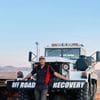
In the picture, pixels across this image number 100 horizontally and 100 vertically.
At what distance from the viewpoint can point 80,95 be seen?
14531mm

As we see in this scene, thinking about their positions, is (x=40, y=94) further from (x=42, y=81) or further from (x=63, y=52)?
(x=63, y=52)

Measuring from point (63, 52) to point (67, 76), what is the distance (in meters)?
3.56

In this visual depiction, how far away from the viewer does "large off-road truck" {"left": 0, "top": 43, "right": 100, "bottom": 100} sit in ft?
46.8

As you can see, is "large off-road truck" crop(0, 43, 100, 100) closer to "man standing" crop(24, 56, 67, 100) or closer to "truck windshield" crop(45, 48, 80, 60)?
"truck windshield" crop(45, 48, 80, 60)

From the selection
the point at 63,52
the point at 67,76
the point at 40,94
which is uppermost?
the point at 63,52

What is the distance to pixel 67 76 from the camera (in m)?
16.9

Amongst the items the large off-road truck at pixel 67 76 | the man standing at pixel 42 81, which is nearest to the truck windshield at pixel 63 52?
the large off-road truck at pixel 67 76

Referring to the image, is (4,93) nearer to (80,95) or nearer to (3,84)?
(3,84)

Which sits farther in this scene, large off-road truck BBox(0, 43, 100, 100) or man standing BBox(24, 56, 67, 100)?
large off-road truck BBox(0, 43, 100, 100)

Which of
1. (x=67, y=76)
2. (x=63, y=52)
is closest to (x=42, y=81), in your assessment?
(x=67, y=76)

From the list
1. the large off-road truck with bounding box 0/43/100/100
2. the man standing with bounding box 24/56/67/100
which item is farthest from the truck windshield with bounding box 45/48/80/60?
the man standing with bounding box 24/56/67/100

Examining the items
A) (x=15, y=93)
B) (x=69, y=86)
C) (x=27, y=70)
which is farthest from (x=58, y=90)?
(x=27, y=70)

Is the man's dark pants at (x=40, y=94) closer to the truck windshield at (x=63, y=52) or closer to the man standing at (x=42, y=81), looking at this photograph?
the man standing at (x=42, y=81)

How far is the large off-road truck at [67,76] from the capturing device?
14250 millimetres
